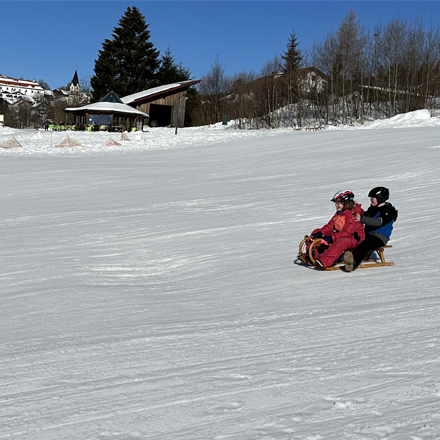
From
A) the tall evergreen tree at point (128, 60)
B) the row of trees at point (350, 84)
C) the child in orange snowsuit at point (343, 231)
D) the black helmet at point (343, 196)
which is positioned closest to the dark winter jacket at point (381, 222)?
the child in orange snowsuit at point (343, 231)

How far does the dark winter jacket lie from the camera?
24.5ft

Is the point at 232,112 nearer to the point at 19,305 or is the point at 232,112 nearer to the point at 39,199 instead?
the point at 39,199

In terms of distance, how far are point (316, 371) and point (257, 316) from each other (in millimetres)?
1632

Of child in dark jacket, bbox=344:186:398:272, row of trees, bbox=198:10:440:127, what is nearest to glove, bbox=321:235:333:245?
child in dark jacket, bbox=344:186:398:272

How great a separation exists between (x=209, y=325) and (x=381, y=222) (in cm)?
336

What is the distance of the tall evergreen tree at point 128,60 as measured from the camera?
6819cm

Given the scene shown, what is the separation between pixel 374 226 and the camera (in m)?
7.52

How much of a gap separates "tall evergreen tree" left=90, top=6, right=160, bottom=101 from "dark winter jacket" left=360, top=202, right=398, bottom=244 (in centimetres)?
6258

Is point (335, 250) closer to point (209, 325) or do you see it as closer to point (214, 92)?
point (209, 325)

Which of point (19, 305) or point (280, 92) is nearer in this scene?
point (19, 305)

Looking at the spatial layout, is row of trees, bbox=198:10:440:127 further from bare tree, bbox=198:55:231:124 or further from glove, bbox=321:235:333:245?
glove, bbox=321:235:333:245

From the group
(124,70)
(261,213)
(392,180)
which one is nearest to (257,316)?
(261,213)

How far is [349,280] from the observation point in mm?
7070

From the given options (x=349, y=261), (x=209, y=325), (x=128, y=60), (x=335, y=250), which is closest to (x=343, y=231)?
(x=335, y=250)
